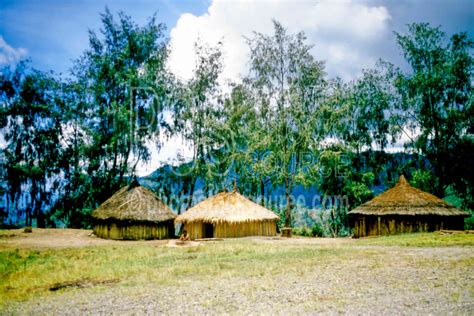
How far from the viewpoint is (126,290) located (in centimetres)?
1035

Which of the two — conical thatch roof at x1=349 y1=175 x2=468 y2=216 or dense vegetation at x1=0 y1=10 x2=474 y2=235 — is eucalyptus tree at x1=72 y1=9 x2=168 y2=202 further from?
conical thatch roof at x1=349 y1=175 x2=468 y2=216

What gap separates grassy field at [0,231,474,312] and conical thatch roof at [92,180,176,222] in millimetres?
9976

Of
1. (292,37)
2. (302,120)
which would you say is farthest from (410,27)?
(302,120)

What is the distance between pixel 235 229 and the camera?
91.2ft

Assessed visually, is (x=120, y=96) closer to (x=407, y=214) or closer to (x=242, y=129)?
(x=242, y=129)

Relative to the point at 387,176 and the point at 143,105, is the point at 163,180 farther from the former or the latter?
the point at 387,176

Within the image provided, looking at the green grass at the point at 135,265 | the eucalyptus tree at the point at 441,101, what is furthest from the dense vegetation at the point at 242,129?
the green grass at the point at 135,265

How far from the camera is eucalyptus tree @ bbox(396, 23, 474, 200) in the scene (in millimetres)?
30188

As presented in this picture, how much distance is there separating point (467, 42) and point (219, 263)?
27822 mm

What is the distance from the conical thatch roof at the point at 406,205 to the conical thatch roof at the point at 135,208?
14.6m

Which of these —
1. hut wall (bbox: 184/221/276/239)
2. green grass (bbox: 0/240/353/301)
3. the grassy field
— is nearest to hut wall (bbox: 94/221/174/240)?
hut wall (bbox: 184/221/276/239)

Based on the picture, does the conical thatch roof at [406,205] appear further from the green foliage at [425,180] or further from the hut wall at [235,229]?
the hut wall at [235,229]

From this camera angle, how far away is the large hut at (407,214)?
26.2 metres

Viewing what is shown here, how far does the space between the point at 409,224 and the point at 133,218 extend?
1929 centimetres
